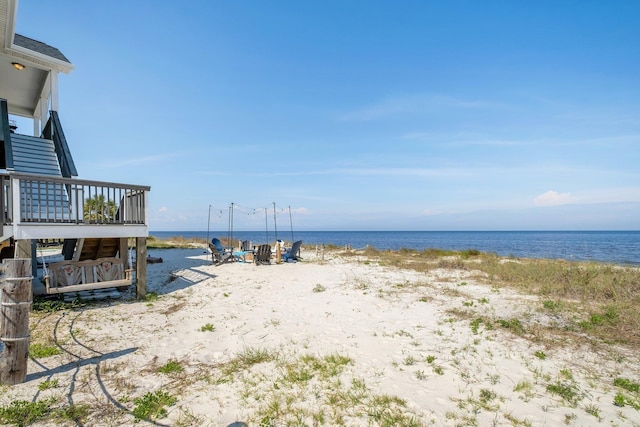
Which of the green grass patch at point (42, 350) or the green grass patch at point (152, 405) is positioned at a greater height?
the green grass patch at point (42, 350)

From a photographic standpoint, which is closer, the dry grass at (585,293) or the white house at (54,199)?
the dry grass at (585,293)

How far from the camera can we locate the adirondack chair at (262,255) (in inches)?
550

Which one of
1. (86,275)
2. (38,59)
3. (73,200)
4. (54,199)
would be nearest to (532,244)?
(86,275)

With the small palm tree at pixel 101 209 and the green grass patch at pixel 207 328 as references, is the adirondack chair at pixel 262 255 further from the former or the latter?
the green grass patch at pixel 207 328

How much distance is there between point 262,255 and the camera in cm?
1408

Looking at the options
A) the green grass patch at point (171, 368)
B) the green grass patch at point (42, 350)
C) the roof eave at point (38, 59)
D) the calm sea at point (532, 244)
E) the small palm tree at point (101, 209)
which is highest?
the roof eave at point (38, 59)

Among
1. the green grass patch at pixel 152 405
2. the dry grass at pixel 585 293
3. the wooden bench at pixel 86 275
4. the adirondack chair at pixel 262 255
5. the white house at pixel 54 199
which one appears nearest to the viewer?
the green grass patch at pixel 152 405

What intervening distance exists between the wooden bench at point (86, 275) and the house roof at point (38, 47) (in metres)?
6.93

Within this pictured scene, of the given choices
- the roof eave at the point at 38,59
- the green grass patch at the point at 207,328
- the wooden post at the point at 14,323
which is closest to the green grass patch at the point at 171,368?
the green grass patch at the point at 207,328

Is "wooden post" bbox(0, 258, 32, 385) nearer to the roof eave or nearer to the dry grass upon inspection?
the dry grass

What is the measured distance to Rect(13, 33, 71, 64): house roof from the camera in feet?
32.5

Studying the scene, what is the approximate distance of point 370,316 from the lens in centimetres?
675

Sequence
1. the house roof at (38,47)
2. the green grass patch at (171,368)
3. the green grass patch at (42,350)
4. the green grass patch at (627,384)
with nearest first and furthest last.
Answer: the green grass patch at (627,384)
the green grass patch at (171,368)
the green grass patch at (42,350)
the house roof at (38,47)

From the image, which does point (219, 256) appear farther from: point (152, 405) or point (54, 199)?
point (152, 405)
